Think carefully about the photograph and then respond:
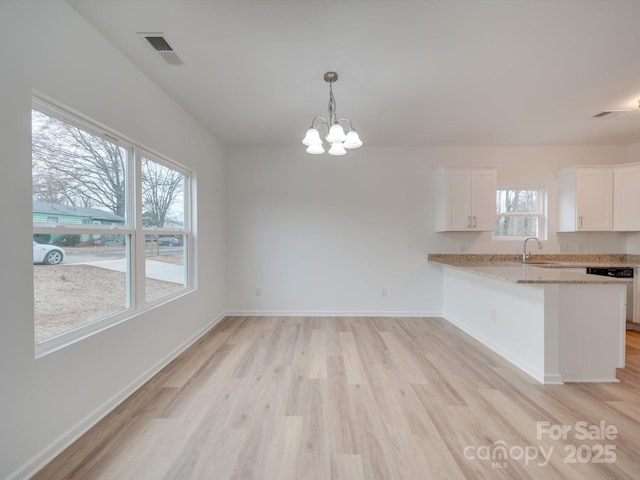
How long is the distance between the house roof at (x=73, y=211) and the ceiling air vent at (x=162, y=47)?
1.29 m

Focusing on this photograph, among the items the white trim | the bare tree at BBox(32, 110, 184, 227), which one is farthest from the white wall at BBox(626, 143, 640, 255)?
the bare tree at BBox(32, 110, 184, 227)

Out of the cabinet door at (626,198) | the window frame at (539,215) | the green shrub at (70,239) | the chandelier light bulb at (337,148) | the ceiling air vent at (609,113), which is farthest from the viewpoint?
the window frame at (539,215)

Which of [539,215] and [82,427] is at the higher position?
[539,215]

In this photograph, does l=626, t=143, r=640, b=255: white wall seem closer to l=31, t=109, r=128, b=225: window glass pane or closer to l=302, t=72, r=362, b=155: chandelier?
l=302, t=72, r=362, b=155: chandelier

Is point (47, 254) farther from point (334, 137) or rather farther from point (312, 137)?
point (334, 137)

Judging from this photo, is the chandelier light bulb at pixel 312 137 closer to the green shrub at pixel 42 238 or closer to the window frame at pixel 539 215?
the green shrub at pixel 42 238

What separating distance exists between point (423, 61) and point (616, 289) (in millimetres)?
2592

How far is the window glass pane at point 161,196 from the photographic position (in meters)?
2.51

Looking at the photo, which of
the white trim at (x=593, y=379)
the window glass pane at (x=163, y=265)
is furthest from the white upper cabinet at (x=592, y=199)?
the window glass pane at (x=163, y=265)

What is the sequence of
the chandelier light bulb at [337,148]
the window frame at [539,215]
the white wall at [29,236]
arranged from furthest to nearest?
the window frame at [539,215]
the chandelier light bulb at [337,148]
the white wall at [29,236]

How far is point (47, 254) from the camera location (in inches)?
62.9

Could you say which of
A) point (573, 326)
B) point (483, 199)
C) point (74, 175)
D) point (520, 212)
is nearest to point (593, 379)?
point (573, 326)

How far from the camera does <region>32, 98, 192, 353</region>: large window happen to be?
1573 millimetres

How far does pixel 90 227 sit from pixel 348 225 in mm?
3142
